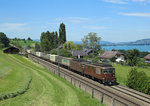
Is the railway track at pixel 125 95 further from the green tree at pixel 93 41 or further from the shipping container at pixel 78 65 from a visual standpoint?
the green tree at pixel 93 41

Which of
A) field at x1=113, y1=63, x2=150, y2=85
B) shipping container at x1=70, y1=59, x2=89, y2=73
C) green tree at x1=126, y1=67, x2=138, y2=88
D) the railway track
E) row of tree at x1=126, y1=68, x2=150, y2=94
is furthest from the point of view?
shipping container at x1=70, y1=59, x2=89, y2=73

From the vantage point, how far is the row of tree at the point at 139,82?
27.5 m

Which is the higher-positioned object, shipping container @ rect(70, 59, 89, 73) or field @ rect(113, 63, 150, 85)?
shipping container @ rect(70, 59, 89, 73)

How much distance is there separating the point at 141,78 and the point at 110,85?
5959 millimetres

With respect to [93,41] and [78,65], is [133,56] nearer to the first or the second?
[78,65]

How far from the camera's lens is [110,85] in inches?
1262

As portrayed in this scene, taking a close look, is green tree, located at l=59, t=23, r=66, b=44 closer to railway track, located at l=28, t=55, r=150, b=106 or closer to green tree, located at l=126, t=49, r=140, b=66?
green tree, located at l=126, t=49, r=140, b=66

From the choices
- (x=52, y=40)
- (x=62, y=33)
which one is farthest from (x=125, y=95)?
(x=52, y=40)

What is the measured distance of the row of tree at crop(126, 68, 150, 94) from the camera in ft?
90.3

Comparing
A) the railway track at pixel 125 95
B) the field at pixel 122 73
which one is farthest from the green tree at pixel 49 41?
the railway track at pixel 125 95

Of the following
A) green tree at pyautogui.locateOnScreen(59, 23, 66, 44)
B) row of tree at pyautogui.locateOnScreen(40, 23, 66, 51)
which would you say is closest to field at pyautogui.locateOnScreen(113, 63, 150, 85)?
row of tree at pyautogui.locateOnScreen(40, 23, 66, 51)

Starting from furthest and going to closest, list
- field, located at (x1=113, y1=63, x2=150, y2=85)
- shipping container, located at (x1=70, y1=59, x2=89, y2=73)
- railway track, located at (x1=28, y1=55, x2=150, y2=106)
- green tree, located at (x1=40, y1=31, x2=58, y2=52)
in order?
green tree, located at (x1=40, y1=31, x2=58, y2=52) < shipping container, located at (x1=70, y1=59, x2=89, y2=73) < field, located at (x1=113, y1=63, x2=150, y2=85) < railway track, located at (x1=28, y1=55, x2=150, y2=106)

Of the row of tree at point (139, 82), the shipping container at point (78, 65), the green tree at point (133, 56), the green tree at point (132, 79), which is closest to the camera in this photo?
the row of tree at point (139, 82)

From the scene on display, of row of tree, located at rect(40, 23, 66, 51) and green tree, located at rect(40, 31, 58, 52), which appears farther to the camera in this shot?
green tree, located at rect(40, 31, 58, 52)
